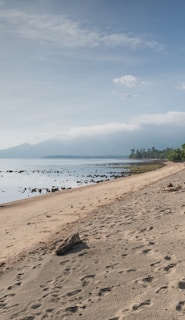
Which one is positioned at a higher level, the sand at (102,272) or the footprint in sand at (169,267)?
the footprint in sand at (169,267)

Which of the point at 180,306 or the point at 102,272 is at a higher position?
the point at 180,306

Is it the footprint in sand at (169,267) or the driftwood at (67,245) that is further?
the driftwood at (67,245)

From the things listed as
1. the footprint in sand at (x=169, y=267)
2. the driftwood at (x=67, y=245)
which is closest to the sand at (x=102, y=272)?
the footprint in sand at (x=169, y=267)

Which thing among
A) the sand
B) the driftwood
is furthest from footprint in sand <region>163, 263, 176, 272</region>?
the driftwood

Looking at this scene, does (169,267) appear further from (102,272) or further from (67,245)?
(67,245)

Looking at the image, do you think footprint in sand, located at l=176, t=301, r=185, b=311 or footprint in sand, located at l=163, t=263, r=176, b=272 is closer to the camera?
footprint in sand, located at l=176, t=301, r=185, b=311

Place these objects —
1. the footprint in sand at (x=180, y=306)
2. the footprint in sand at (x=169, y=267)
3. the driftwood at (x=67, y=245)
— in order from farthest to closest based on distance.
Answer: the driftwood at (x=67, y=245) < the footprint in sand at (x=169, y=267) < the footprint in sand at (x=180, y=306)

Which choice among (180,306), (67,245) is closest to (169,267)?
(180,306)

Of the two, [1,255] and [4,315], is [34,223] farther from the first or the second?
[4,315]

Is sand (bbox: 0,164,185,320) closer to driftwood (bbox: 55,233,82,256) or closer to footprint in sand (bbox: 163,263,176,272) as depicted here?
footprint in sand (bbox: 163,263,176,272)

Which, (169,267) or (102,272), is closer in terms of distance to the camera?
(169,267)

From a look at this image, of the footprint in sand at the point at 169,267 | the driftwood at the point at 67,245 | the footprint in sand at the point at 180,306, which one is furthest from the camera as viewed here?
the driftwood at the point at 67,245

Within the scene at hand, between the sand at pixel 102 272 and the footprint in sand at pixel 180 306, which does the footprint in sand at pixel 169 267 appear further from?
the footprint in sand at pixel 180 306

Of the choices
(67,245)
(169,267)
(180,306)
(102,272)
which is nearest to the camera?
(180,306)
